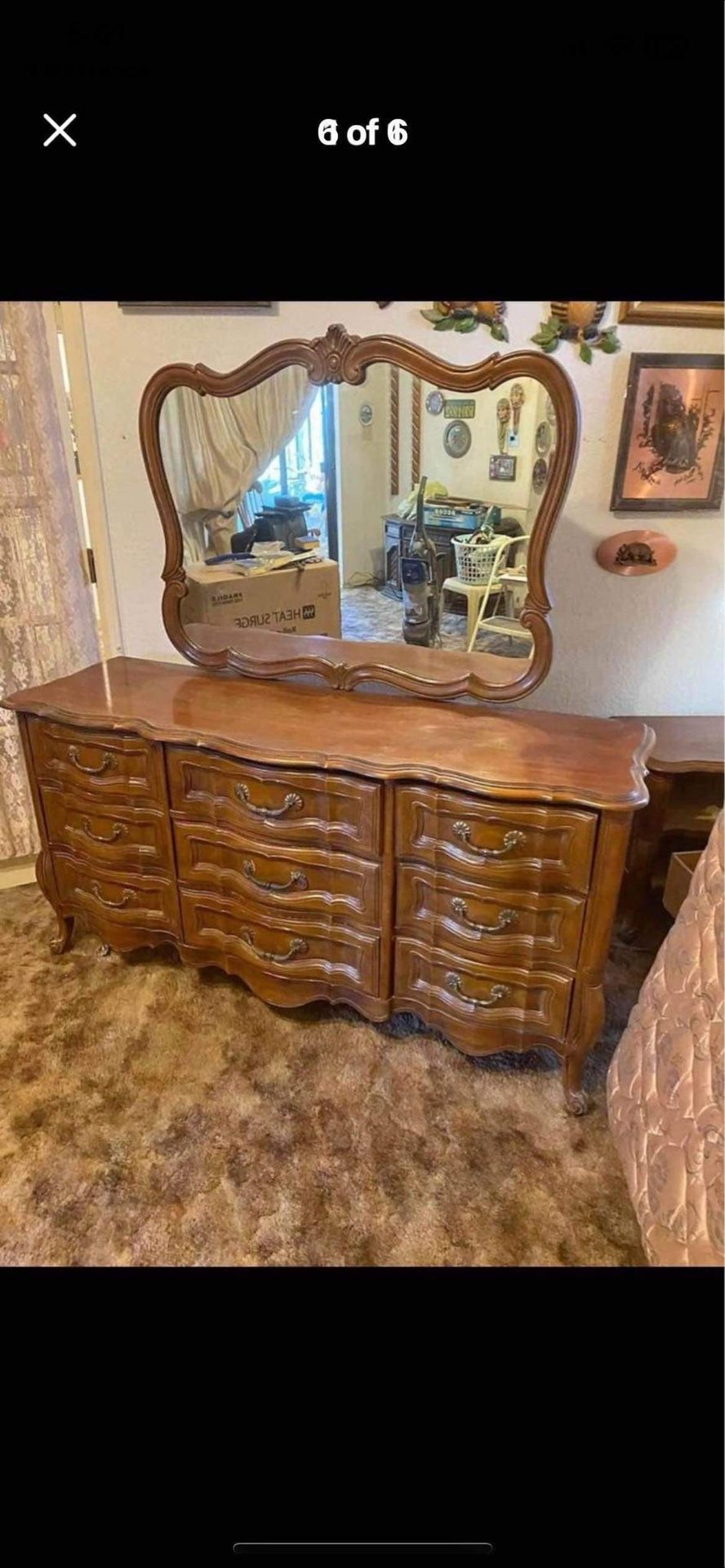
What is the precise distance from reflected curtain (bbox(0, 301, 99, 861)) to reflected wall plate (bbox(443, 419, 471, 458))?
40.2 inches

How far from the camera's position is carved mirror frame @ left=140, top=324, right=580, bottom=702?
148cm

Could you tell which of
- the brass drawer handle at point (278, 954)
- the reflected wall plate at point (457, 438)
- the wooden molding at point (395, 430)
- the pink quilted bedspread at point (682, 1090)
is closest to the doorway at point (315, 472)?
the wooden molding at point (395, 430)

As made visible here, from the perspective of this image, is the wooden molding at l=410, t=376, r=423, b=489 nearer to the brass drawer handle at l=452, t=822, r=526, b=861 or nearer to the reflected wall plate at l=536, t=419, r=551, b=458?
the reflected wall plate at l=536, t=419, r=551, b=458

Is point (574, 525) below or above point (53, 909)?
above

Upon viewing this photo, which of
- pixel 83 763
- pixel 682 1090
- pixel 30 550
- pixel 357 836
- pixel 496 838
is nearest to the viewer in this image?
pixel 682 1090

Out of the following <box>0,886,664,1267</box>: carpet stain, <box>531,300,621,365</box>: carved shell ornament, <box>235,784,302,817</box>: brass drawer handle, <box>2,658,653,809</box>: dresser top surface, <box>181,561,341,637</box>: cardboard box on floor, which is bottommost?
<box>0,886,664,1267</box>: carpet stain

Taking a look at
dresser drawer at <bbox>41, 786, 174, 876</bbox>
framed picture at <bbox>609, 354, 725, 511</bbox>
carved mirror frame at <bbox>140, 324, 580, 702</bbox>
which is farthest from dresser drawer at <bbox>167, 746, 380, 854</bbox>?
framed picture at <bbox>609, 354, 725, 511</bbox>

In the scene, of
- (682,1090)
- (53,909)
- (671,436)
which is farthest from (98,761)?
(671,436)

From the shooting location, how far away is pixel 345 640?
180 cm

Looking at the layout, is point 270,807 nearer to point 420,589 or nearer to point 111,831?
point 111,831

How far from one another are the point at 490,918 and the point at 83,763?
95 centimetres

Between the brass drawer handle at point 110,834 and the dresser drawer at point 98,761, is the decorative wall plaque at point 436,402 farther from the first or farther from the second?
the brass drawer handle at point 110,834

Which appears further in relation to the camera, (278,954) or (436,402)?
(278,954)
